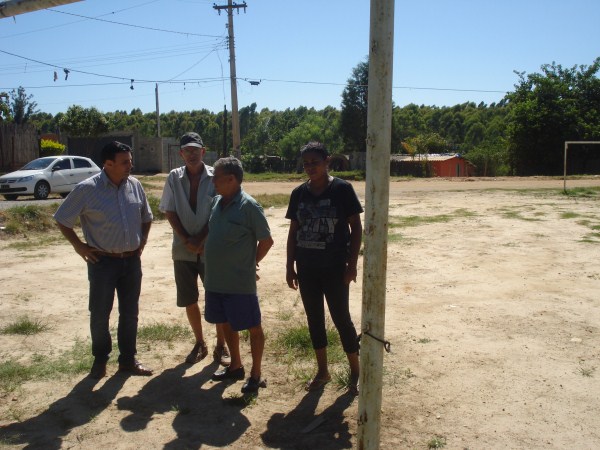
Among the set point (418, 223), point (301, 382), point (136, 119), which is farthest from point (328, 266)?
point (136, 119)

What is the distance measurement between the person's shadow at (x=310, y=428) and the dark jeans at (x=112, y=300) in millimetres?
1464

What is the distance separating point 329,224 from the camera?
13.7ft

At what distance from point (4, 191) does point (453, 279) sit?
1469cm

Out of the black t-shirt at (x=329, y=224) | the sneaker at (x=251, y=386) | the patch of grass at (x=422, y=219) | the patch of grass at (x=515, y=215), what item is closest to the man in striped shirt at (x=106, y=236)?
the sneaker at (x=251, y=386)

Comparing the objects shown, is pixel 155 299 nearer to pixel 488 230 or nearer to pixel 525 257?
pixel 525 257

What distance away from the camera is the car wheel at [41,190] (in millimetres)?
17672

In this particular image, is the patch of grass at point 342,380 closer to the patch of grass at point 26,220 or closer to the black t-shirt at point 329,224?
the black t-shirt at point 329,224

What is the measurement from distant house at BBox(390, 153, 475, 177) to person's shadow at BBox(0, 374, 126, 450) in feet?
122

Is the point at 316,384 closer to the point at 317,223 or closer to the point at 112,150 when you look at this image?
the point at 317,223

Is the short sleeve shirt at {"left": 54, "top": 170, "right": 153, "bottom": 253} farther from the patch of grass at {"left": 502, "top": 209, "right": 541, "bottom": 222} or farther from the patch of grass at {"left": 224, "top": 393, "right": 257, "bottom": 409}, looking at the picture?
the patch of grass at {"left": 502, "top": 209, "right": 541, "bottom": 222}

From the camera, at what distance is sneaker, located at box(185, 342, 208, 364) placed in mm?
4996

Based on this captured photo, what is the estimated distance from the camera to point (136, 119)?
332 feet

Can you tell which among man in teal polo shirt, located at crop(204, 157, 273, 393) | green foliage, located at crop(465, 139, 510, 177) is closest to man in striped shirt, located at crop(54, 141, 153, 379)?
man in teal polo shirt, located at crop(204, 157, 273, 393)

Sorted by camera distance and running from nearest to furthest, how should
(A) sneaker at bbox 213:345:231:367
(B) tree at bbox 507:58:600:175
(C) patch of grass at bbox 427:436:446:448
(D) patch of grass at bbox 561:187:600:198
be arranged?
(C) patch of grass at bbox 427:436:446:448, (A) sneaker at bbox 213:345:231:367, (D) patch of grass at bbox 561:187:600:198, (B) tree at bbox 507:58:600:175
